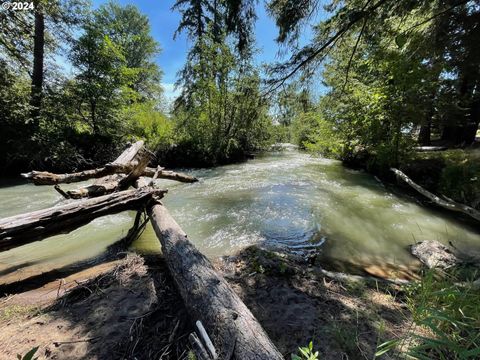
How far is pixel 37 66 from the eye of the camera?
9.73m

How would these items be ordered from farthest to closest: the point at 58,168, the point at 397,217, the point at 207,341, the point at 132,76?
the point at 132,76
the point at 58,168
the point at 397,217
the point at 207,341

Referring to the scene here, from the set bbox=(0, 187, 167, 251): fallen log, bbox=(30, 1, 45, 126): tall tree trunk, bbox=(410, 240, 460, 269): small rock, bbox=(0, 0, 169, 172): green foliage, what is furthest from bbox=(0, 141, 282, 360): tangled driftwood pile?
bbox=(30, 1, 45, 126): tall tree trunk

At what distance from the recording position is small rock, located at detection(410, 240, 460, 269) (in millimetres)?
3412

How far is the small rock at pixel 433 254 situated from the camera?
341 centimetres

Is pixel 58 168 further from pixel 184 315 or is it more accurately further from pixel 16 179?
pixel 184 315

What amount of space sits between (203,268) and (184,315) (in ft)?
1.32

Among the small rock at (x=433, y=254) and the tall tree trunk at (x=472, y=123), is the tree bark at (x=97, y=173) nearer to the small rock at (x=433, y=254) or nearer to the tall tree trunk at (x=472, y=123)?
the small rock at (x=433, y=254)

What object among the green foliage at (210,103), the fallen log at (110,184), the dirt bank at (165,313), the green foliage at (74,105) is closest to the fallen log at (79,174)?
the fallen log at (110,184)

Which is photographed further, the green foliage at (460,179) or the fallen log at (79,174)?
the green foliage at (460,179)

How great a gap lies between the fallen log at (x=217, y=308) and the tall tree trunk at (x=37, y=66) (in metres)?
10.2

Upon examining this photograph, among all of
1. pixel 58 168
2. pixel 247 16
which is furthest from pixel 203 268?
pixel 58 168

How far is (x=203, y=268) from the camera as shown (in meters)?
2.27

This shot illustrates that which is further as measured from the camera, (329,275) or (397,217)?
(397,217)

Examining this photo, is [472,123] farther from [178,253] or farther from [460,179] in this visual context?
[178,253]
